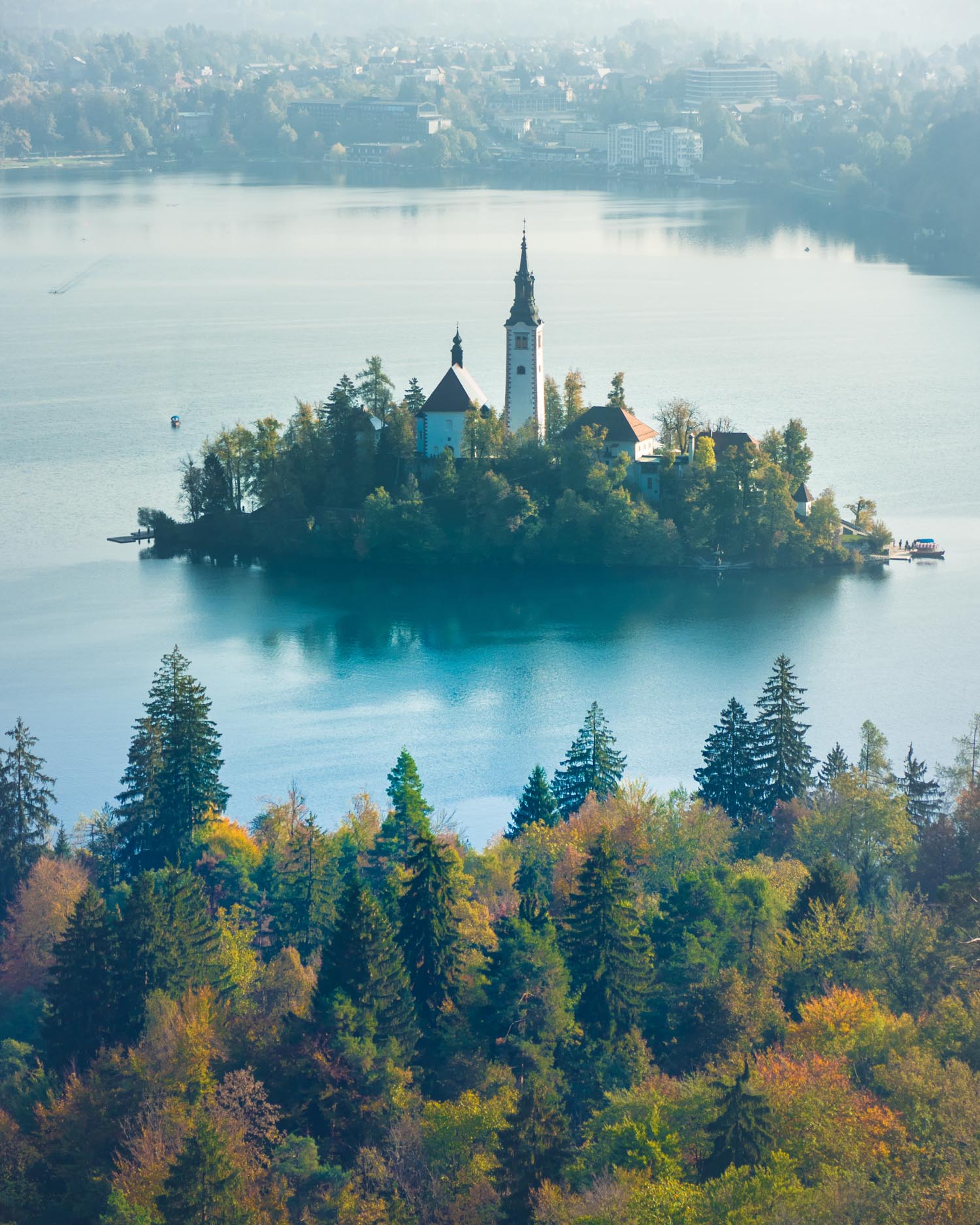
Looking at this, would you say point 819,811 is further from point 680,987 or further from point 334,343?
point 334,343

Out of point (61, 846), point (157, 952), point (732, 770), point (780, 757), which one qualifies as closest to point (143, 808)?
point (61, 846)

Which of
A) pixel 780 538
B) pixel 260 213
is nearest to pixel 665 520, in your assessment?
pixel 780 538

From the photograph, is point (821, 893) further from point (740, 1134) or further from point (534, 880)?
point (740, 1134)

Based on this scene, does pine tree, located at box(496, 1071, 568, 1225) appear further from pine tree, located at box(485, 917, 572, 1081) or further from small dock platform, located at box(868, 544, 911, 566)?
small dock platform, located at box(868, 544, 911, 566)

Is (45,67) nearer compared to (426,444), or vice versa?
(426,444)

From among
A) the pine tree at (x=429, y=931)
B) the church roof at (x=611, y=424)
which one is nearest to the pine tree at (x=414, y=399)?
the church roof at (x=611, y=424)

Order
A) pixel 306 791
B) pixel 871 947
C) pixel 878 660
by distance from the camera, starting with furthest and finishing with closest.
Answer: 1. pixel 878 660
2. pixel 306 791
3. pixel 871 947
